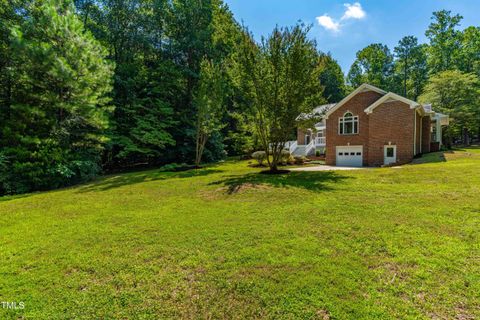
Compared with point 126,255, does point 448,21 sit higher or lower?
higher

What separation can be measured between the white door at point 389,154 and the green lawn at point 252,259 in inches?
440

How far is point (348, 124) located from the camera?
19688mm

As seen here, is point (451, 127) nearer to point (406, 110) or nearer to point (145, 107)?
point (406, 110)

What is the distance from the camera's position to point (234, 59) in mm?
13406

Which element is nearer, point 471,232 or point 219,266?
point 219,266

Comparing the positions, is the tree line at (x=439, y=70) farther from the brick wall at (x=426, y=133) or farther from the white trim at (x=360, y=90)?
the white trim at (x=360, y=90)

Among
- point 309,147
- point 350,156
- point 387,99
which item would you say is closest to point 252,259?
point 350,156

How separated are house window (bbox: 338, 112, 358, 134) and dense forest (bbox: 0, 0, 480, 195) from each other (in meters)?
7.48

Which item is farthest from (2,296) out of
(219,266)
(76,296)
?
(219,266)

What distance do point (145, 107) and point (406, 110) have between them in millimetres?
22765

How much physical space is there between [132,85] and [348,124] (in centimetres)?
2042

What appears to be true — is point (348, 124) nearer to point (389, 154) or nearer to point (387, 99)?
point (387, 99)

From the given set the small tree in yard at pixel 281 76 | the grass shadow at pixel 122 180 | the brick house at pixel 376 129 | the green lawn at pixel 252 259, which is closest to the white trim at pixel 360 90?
the brick house at pixel 376 129

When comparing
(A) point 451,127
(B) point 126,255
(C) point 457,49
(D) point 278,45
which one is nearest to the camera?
(B) point 126,255
